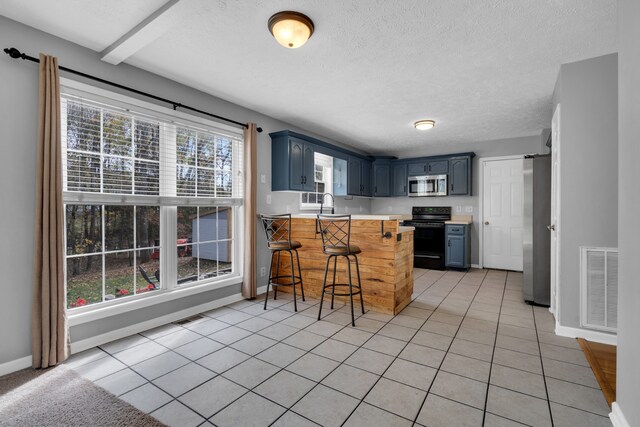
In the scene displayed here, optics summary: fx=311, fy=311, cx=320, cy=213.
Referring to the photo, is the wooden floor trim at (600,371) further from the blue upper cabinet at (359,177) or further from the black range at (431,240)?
the blue upper cabinet at (359,177)

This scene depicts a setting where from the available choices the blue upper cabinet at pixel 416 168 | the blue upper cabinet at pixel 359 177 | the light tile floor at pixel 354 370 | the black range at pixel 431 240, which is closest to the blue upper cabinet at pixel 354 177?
the blue upper cabinet at pixel 359 177

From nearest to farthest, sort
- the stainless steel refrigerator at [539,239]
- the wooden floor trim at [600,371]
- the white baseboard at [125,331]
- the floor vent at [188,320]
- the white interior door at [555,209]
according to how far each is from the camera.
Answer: the wooden floor trim at [600,371], the white baseboard at [125,331], the white interior door at [555,209], the floor vent at [188,320], the stainless steel refrigerator at [539,239]

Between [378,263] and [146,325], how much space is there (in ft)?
7.90

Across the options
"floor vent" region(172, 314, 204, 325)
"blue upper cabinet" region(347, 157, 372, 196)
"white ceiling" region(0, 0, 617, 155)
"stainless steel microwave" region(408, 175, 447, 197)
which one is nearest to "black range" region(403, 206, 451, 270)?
"stainless steel microwave" region(408, 175, 447, 197)

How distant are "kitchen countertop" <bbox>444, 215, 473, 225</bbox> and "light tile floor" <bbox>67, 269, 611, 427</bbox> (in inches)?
99.4

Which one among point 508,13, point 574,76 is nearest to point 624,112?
point 508,13

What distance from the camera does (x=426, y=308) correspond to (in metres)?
3.58

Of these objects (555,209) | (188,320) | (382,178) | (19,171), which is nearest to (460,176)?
(382,178)

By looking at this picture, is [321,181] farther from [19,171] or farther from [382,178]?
[19,171]

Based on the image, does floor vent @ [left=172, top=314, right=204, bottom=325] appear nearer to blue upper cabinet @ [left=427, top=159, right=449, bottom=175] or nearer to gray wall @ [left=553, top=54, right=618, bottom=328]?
gray wall @ [left=553, top=54, right=618, bottom=328]

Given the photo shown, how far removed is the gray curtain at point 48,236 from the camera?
2.22m

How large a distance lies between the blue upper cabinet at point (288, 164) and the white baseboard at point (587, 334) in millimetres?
3336

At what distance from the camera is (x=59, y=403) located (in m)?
1.84

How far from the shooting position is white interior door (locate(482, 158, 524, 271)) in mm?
5680
